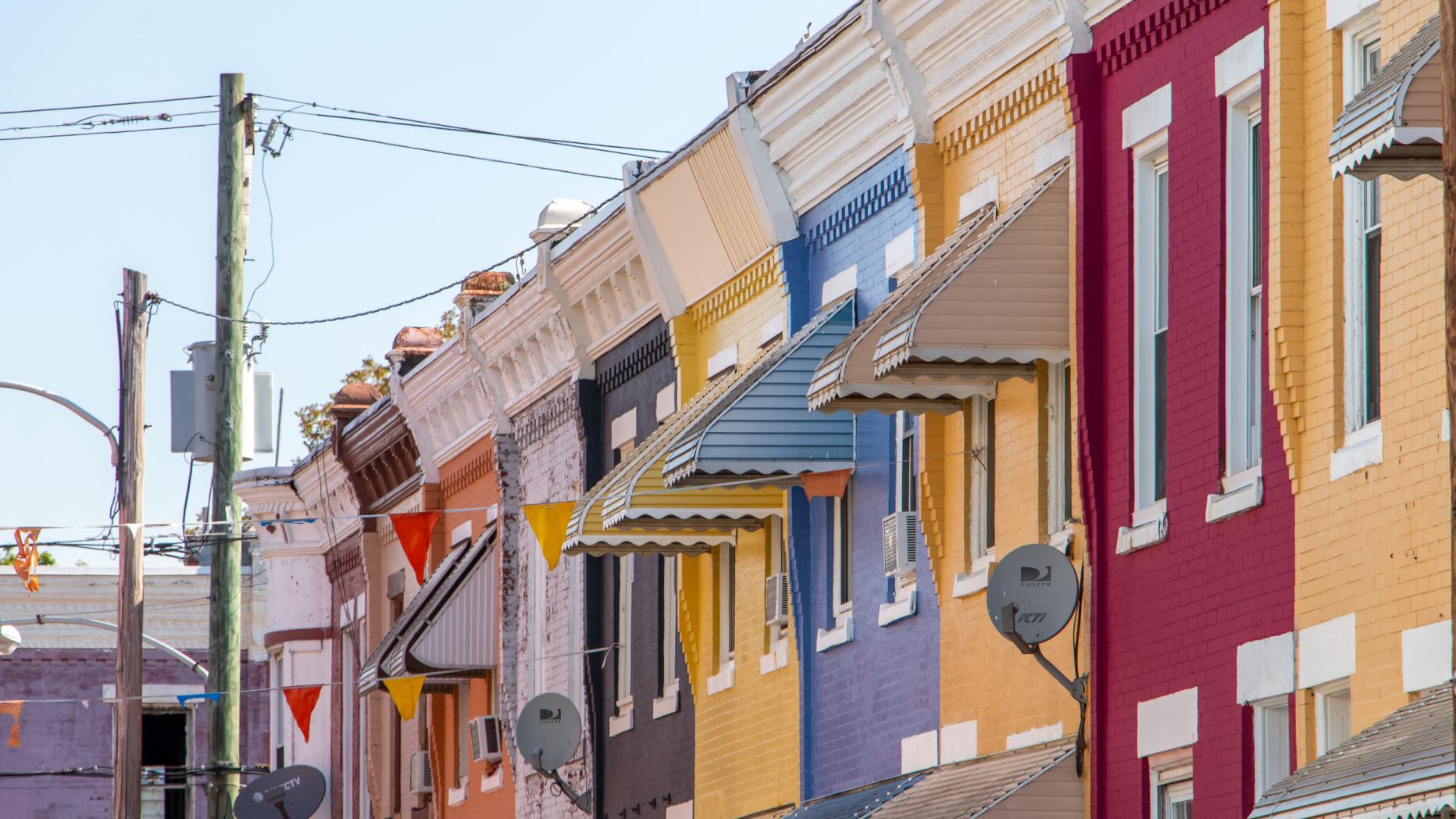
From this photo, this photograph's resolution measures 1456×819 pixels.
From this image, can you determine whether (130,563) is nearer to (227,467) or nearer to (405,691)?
(227,467)

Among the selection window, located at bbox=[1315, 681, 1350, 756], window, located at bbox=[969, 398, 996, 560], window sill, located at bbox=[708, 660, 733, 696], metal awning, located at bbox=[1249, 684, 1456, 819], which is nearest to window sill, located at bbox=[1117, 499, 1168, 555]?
window, located at bbox=[1315, 681, 1350, 756]

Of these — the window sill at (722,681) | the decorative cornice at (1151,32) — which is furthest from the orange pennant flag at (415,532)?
the decorative cornice at (1151,32)

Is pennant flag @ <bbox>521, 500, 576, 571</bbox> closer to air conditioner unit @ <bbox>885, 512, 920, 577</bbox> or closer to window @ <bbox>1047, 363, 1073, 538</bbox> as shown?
air conditioner unit @ <bbox>885, 512, 920, 577</bbox>

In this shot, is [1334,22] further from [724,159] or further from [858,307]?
[724,159]

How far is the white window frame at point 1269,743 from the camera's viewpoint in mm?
→ 13656

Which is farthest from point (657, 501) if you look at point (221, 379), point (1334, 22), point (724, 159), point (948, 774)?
point (1334, 22)

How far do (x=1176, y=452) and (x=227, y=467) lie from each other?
12.8 m

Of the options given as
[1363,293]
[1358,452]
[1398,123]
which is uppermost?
[1398,123]

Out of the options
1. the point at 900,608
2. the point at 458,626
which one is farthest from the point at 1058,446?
the point at 458,626

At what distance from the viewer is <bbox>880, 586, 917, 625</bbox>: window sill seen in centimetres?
1819

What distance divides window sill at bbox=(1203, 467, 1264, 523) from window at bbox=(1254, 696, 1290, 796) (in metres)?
0.97

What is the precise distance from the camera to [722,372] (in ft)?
74.3

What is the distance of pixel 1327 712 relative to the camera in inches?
520

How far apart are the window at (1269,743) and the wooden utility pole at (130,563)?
44.9 feet
